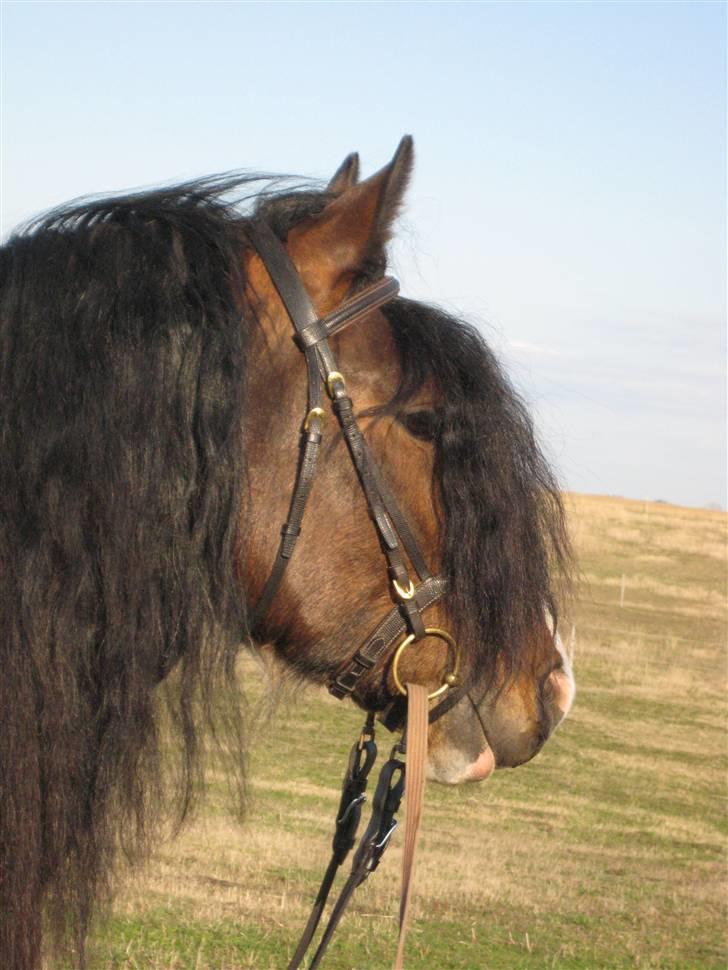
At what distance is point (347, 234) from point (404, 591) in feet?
2.62

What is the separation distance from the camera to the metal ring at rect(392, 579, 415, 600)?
2.73 meters

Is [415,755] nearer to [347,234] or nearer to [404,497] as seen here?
[404,497]

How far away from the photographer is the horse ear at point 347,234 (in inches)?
105

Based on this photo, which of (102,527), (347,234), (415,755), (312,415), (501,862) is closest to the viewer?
(102,527)

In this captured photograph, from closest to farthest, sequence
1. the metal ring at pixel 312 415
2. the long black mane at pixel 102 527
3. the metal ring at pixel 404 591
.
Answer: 1. the long black mane at pixel 102 527
2. the metal ring at pixel 312 415
3. the metal ring at pixel 404 591

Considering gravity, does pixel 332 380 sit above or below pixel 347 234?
below

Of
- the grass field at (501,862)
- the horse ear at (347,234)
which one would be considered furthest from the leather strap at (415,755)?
the horse ear at (347,234)

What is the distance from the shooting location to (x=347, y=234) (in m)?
2.73

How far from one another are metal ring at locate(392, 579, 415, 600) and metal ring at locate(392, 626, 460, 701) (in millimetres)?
99

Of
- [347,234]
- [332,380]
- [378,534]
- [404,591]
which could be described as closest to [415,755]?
[404,591]

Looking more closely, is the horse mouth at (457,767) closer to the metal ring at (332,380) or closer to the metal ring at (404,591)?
the metal ring at (404,591)

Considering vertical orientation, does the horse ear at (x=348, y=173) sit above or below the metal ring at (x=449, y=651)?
above

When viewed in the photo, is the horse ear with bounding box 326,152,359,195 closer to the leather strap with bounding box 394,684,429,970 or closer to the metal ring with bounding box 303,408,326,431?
the metal ring with bounding box 303,408,326,431

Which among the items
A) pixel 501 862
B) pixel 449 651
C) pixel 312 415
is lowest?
pixel 501 862
